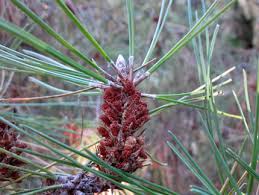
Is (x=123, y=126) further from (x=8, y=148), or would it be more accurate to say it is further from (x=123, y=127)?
(x=8, y=148)

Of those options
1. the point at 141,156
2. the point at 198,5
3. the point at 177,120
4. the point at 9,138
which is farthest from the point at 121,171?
the point at 198,5

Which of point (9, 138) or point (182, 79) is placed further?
point (182, 79)

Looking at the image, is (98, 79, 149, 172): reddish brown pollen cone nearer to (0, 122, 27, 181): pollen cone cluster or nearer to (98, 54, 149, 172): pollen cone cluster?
(98, 54, 149, 172): pollen cone cluster

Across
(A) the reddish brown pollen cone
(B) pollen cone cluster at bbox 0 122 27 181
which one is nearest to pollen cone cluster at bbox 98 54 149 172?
(A) the reddish brown pollen cone

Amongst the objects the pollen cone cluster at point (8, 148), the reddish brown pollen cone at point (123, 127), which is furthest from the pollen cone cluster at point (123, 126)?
Result: the pollen cone cluster at point (8, 148)

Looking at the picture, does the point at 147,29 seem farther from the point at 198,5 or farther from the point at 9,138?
the point at 9,138

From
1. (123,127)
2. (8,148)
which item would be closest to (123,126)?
(123,127)

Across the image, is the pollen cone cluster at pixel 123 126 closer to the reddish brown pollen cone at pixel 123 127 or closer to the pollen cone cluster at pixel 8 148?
the reddish brown pollen cone at pixel 123 127

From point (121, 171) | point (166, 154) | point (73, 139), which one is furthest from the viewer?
point (166, 154)
